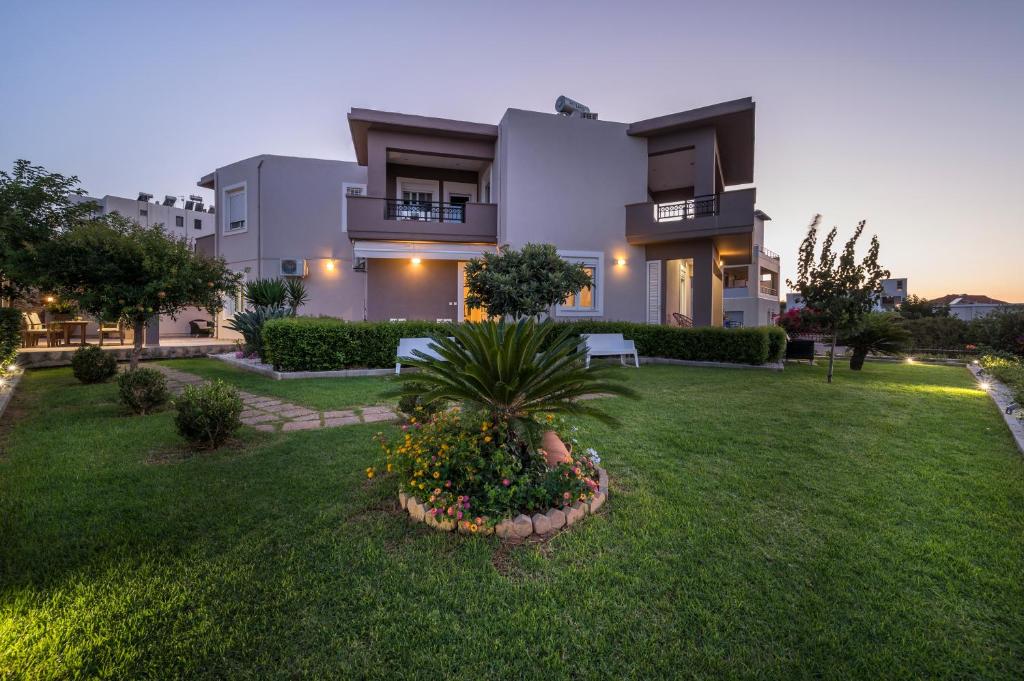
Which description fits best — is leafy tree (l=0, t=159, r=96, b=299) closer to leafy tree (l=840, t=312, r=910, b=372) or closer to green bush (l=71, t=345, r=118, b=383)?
green bush (l=71, t=345, r=118, b=383)

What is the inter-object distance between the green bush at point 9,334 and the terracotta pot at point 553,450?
10391 millimetres

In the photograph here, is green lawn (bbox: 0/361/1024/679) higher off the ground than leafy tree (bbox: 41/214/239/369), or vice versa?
leafy tree (bbox: 41/214/239/369)

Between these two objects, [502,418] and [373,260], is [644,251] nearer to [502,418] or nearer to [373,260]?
[373,260]

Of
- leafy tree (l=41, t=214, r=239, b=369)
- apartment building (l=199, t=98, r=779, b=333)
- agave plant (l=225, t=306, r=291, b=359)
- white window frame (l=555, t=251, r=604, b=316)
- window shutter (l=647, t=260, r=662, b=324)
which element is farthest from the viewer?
window shutter (l=647, t=260, r=662, b=324)

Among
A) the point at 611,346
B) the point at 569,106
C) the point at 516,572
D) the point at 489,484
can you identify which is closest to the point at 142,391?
the point at 489,484

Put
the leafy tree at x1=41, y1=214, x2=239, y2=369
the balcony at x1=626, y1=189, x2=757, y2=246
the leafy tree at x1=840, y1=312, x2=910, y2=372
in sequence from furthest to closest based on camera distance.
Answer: the balcony at x1=626, y1=189, x2=757, y2=246, the leafy tree at x1=840, y1=312, x2=910, y2=372, the leafy tree at x1=41, y1=214, x2=239, y2=369

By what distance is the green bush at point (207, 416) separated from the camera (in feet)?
13.3

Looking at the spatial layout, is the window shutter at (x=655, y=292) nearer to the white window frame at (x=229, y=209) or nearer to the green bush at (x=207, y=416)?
the green bush at (x=207, y=416)

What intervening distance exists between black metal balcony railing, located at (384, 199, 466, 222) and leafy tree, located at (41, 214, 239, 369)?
7872 millimetres

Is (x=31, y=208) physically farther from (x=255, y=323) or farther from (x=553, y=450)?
(x=553, y=450)

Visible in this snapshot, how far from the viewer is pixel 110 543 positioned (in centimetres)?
243

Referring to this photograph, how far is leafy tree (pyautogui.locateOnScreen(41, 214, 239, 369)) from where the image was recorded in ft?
19.1

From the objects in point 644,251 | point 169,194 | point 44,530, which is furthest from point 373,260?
point 169,194

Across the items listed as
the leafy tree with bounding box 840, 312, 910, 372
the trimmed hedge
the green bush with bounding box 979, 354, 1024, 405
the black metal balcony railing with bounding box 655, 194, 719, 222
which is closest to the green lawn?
the green bush with bounding box 979, 354, 1024, 405
